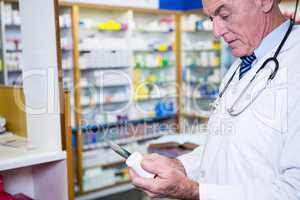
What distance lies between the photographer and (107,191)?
448 cm

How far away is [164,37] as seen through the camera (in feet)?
17.5

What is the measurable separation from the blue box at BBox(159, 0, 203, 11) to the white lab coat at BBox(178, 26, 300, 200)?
392cm

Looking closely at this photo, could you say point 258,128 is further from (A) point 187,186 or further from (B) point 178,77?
(B) point 178,77

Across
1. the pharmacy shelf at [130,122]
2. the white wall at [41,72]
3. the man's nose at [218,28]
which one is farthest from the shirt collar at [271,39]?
the pharmacy shelf at [130,122]

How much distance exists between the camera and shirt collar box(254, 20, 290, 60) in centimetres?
121

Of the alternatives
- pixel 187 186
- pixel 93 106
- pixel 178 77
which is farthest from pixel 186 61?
pixel 187 186

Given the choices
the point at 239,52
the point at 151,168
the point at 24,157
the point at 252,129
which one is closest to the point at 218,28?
the point at 239,52

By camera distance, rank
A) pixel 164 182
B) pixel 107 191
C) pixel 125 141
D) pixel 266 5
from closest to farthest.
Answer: pixel 164 182 → pixel 266 5 → pixel 107 191 → pixel 125 141

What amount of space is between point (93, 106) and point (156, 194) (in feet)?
11.7

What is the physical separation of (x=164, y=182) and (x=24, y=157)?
0.65m

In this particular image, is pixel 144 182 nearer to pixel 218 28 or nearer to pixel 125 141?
pixel 218 28

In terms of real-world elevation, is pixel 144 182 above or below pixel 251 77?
below

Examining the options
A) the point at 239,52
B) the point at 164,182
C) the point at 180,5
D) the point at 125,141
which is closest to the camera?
the point at 164,182

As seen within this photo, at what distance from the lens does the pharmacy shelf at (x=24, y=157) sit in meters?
1.34
